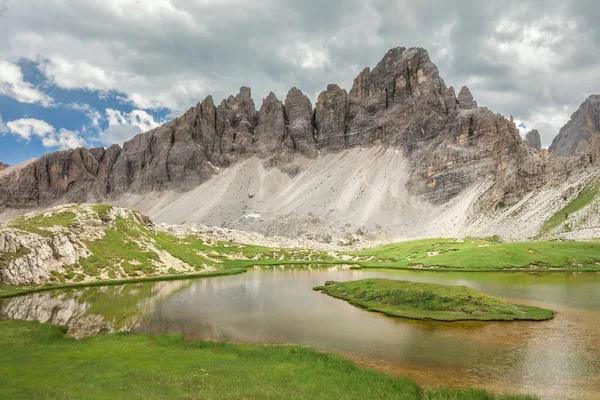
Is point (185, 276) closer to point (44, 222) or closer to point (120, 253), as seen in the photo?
point (120, 253)

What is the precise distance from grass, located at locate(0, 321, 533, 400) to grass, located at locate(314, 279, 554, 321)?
52.7 ft

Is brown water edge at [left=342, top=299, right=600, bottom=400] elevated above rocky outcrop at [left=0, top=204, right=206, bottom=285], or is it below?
below

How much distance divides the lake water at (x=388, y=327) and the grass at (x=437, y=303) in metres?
1.45

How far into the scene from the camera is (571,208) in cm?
11938

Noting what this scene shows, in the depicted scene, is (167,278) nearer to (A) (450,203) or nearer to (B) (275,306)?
(B) (275,306)

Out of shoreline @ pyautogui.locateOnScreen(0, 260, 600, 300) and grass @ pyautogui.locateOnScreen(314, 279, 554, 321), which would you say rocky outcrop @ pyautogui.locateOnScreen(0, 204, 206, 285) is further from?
grass @ pyautogui.locateOnScreen(314, 279, 554, 321)

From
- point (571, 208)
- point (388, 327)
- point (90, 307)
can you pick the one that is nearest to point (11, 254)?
point (90, 307)

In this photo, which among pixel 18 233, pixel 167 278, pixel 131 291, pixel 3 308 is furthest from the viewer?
pixel 167 278

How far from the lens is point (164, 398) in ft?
53.8

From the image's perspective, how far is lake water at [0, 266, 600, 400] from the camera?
19859 mm

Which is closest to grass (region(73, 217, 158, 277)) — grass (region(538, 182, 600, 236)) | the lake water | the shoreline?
the shoreline

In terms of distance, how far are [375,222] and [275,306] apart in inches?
5856

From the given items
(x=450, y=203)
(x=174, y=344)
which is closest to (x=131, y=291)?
(x=174, y=344)

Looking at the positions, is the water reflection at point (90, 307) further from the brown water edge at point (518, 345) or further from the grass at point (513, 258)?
the grass at point (513, 258)
